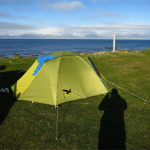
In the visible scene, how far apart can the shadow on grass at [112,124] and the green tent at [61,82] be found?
1114 millimetres

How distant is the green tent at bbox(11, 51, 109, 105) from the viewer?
8430mm

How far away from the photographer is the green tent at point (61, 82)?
27.7 feet

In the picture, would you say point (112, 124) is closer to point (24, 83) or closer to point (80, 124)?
point (80, 124)

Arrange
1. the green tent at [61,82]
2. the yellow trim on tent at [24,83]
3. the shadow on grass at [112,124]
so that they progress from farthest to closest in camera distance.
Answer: the yellow trim on tent at [24,83] < the green tent at [61,82] < the shadow on grass at [112,124]

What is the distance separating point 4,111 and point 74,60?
5.35m

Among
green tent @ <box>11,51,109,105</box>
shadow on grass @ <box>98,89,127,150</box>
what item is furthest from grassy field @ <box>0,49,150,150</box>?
green tent @ <box>11,51,109,105</box>

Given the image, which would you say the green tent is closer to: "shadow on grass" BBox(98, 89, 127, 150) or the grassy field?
the grassy field

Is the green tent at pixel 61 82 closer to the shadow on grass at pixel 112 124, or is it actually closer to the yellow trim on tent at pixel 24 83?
the yellow trim on tent at pixel 24 83

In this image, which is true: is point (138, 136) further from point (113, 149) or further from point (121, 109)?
point (121, 109)

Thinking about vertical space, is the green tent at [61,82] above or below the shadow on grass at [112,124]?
above

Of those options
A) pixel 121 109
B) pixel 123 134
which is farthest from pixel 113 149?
pixel 121 109

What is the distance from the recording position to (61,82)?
28.1 ft

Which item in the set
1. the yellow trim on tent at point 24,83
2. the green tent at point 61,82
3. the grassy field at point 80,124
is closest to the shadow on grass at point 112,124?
the grassy field at point 80,124

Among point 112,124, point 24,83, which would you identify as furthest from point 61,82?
point 112,124
